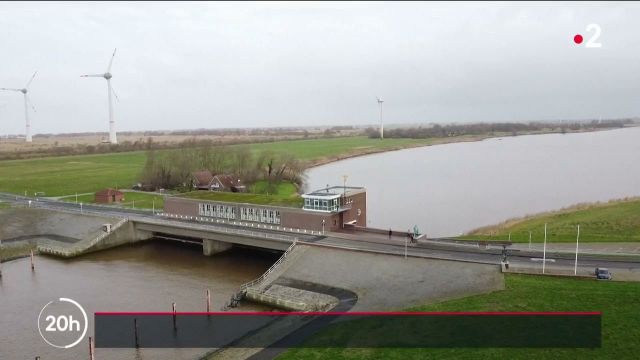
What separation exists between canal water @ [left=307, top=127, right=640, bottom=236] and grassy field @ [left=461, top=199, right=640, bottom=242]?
4.81 meters

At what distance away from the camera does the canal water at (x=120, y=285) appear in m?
27.3

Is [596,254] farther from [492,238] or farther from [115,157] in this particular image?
[115,157]

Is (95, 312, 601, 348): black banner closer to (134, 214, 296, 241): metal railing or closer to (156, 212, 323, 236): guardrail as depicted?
(134, 214, 296, 241): metal railing

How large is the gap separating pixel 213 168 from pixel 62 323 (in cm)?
5451

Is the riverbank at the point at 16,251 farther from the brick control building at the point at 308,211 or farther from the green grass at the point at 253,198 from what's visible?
the brick control building at the point at 308,211

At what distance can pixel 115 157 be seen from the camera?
138375 mm

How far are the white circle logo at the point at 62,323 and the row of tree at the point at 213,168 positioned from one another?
4369 cm

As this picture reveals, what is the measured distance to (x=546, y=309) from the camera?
2644 centimetres

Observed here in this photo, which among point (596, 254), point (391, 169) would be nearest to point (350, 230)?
point (596, 254)

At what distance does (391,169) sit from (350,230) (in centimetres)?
6563

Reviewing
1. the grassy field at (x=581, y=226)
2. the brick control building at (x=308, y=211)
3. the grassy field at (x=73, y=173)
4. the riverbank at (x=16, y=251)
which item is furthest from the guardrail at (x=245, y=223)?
the grassy field at (x=73, y=173)

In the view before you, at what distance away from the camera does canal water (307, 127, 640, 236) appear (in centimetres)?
5934

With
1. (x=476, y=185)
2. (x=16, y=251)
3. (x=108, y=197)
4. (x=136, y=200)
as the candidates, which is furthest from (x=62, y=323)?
(x=476, y=185)

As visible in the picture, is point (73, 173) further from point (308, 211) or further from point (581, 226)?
point (581, 226)
